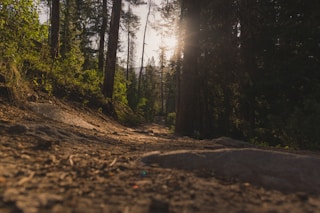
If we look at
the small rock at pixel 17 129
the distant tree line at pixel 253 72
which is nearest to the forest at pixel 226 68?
the distant tree line at pixel 253 72

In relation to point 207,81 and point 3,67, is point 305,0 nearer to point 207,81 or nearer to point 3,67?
point 207,81

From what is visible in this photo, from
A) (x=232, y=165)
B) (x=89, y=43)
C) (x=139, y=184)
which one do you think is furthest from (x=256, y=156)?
(x=89, y=43)

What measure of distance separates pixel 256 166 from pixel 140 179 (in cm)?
123

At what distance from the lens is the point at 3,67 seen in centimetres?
530

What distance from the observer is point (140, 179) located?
2.40m

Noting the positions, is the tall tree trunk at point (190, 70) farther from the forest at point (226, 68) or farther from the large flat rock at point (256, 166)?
the large flat rock at point (256, 166)

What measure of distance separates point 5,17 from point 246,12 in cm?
833

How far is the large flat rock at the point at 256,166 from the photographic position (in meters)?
2.57

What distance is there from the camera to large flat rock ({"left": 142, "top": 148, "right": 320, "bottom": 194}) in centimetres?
257

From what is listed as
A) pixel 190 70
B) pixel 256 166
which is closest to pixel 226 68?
pixel 190 70

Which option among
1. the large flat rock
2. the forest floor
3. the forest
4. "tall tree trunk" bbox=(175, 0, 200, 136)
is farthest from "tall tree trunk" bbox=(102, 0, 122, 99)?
the large flat rock

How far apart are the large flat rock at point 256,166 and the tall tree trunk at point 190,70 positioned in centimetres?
708

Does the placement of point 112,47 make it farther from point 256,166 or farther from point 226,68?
point 256,166

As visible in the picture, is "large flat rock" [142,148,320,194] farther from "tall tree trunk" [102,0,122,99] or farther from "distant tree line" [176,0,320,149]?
"tall tree trunk" [102,0,122,99]
